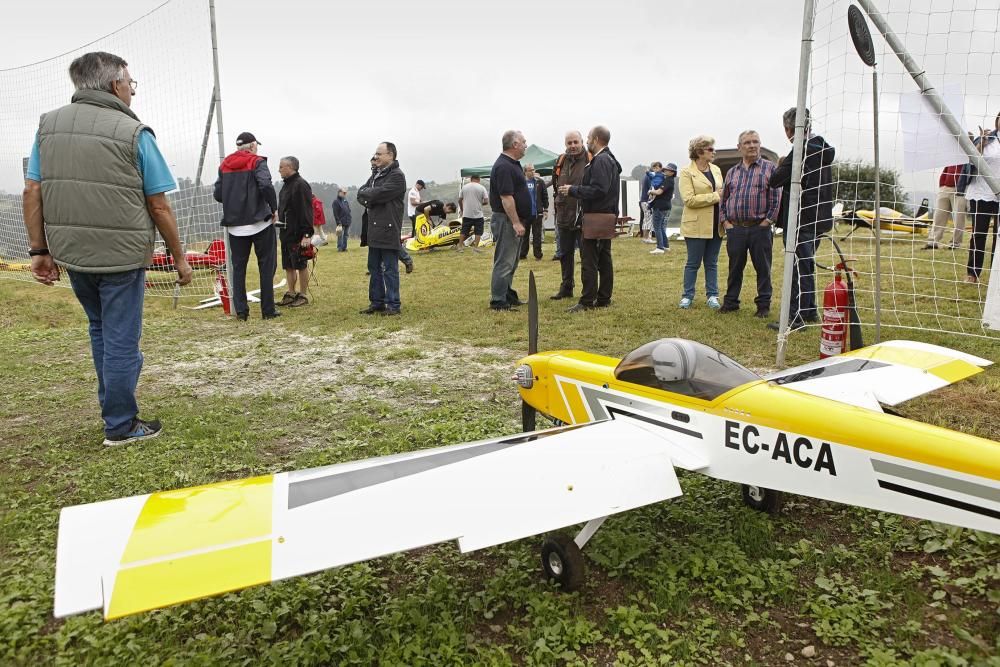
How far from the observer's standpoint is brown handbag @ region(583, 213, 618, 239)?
855cm

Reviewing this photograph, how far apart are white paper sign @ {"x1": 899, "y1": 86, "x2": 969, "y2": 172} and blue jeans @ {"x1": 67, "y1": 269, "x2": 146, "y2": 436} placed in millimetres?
6400

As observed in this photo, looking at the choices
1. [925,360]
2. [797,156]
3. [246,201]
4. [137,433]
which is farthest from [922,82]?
[246,201]

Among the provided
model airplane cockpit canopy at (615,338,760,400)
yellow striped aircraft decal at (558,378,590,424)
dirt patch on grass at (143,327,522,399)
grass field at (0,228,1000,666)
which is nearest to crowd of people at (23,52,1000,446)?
grass field at (0,228,1000,666)

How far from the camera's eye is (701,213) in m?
8.49

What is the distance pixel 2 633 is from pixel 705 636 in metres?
2.89

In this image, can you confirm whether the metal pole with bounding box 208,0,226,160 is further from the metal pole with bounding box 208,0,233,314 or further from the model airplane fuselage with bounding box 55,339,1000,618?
the model airplane fuselage with bounding box 55,339,1000,618

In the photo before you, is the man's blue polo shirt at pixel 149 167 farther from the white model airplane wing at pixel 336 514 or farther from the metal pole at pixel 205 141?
the metal pole at pixel 205 141

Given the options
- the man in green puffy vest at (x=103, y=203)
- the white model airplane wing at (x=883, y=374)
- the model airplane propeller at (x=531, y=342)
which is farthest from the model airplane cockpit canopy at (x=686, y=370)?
the man in green puffy vest at (x=103, y=203)

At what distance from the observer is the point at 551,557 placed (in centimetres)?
307

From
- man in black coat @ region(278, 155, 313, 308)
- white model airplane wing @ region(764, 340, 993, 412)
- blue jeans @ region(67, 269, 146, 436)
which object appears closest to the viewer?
white model airplane wing @ region(764, 340, 993, 412)

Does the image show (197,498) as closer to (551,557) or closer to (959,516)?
(551,557)

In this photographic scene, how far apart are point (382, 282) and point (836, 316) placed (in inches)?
235

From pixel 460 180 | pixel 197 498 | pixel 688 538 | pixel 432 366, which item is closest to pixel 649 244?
pixel 460 180

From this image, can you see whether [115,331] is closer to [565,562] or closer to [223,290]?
[565,562]
